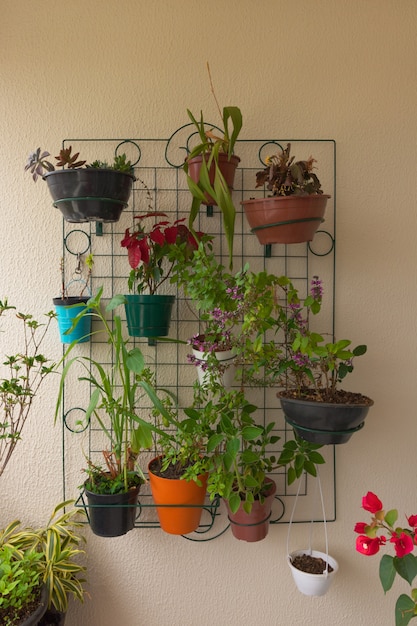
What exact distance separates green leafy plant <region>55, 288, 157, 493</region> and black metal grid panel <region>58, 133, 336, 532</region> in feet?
0.31

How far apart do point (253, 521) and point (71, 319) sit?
81 cm

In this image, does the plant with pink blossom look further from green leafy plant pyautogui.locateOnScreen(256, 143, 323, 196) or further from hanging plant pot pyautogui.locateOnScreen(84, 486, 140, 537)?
green leafy plant pyautogui.locateOnScreen(256, 143, 323, 196)

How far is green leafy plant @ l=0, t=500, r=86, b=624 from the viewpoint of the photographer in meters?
1.29

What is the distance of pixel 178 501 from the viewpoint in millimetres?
1276

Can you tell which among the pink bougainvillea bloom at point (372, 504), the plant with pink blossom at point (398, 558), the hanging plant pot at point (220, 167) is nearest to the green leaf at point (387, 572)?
the plant with pink blossom at point (398, 558)

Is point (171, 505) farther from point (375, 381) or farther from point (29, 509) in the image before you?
point (375, 381)

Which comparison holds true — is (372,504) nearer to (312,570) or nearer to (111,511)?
(312,570)

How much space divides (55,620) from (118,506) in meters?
0.40

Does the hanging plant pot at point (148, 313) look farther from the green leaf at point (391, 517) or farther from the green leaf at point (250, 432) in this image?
the green leaf at point (391, 517)

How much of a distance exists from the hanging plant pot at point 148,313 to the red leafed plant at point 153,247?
0.07 meters

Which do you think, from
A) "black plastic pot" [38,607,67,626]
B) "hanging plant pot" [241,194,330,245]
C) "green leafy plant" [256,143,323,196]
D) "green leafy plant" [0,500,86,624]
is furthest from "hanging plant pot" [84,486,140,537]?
"green leafy plant" [256,143,323,196]

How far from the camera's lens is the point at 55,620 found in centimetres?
130

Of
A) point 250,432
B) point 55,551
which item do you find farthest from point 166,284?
point 55,551

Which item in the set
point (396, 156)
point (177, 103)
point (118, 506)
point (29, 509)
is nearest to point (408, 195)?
point (396, 156)
